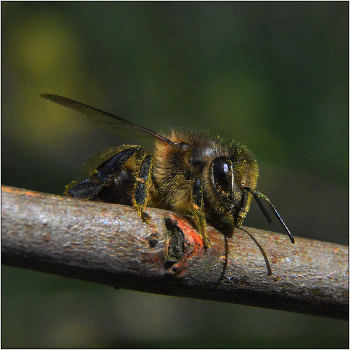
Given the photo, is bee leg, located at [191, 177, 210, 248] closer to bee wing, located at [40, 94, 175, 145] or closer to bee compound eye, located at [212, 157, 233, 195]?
bee compound eye, located at [212, 157, 233, 195]

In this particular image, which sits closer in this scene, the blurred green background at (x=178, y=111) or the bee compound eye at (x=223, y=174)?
the bee compound eye at (x=223, y=174)

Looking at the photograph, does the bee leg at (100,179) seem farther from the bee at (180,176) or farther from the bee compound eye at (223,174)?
the bee compound eye at (223,174)

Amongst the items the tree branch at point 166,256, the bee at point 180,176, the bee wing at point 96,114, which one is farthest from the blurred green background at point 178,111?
the tree branch at point 166,256

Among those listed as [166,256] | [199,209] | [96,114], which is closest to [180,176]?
[199,209]

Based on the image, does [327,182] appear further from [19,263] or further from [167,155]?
[19,263]

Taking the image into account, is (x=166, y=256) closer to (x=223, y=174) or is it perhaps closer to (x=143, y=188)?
(x=143, y=188)

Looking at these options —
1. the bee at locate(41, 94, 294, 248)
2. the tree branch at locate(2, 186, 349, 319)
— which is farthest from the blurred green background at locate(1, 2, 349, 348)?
the tree branch at locate(2, 186, 349, 319)
